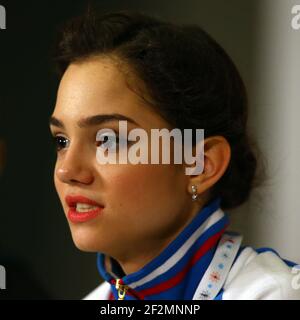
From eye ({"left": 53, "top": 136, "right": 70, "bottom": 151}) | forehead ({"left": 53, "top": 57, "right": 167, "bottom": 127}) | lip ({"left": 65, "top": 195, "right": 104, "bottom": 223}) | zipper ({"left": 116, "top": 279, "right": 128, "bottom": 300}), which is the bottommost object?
zipper ({"left": 116, "top": 279, "right": 128, "bottom": 300})

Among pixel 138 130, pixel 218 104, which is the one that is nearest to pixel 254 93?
pixel 218 104

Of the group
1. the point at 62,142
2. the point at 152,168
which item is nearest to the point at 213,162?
the point at 152,168

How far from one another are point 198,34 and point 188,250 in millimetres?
297

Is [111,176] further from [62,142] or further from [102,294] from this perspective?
[102,294]

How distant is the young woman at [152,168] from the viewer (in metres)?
0.66

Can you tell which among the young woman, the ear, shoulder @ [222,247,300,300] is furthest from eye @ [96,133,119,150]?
shoulder @ [222,247,300,300]

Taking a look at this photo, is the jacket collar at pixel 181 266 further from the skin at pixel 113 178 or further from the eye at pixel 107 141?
the eye at pixel 107 141

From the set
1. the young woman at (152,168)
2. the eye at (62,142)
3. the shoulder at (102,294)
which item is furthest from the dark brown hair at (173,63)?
the shoulder at (102,294)

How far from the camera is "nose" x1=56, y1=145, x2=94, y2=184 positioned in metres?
0.66

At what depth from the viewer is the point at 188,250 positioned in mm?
695

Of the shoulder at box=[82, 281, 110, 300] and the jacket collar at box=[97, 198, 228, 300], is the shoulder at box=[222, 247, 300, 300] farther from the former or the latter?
the shoulder at box=[82, 281, 110, 300]

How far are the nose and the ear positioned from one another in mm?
147

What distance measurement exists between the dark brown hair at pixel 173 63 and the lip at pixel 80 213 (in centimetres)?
14

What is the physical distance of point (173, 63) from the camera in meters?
0.69
